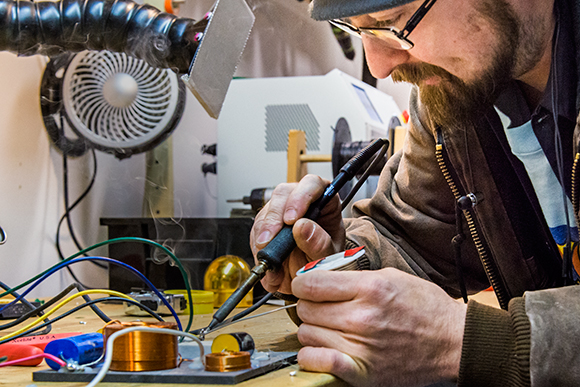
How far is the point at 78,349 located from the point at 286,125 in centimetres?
128

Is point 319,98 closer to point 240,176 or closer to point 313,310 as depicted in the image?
point 240,176

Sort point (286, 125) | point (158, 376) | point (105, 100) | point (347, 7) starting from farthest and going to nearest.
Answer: point (286, 125) < point (105, 100) < point (347, 7) < point (158, 376)

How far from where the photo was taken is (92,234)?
124 centimetres

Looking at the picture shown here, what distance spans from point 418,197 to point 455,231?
0.10 meters

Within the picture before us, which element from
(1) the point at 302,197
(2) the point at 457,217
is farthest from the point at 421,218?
(1) the point at 302,197

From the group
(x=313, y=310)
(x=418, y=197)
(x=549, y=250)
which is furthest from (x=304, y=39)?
(x=313, y=310)

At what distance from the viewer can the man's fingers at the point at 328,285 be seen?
615mm

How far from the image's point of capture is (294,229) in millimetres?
826

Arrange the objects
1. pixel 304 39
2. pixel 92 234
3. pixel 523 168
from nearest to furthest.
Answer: pixel 523 168
pixel 92 234
pixel 304 39

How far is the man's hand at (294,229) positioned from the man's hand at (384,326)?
0.21 metres

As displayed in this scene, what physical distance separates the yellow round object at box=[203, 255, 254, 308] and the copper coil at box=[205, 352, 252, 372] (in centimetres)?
61

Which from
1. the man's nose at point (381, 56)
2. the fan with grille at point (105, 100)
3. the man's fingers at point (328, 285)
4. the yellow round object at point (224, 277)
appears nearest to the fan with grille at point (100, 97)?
the fan with grille at point (105, 100)

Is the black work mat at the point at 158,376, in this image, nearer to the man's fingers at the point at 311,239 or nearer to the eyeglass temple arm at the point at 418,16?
the man's fingers at the point at 311,239

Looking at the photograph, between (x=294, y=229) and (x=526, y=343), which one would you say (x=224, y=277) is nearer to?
(x=294, y=229)
